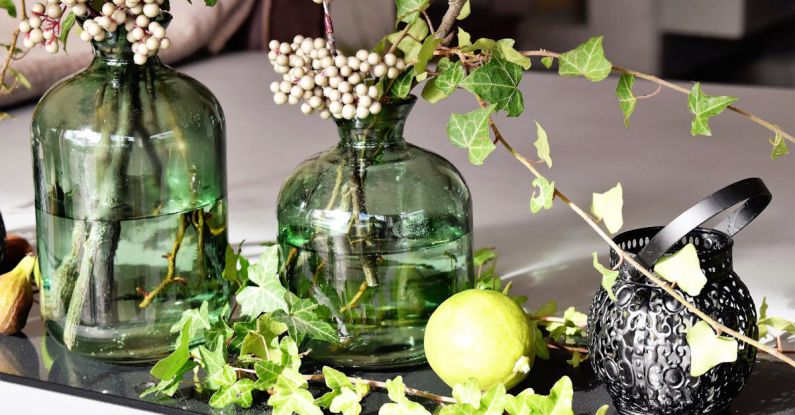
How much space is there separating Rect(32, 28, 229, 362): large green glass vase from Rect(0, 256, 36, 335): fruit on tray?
0.16ft

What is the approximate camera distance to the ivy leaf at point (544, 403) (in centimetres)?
62

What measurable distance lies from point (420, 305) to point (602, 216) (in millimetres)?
154

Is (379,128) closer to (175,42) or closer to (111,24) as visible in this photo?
(111,24)

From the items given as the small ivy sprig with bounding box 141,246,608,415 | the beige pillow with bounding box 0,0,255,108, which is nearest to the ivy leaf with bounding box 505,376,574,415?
the small ivy sprig with bounding box 141,246,608,415

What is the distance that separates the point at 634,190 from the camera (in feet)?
4.16

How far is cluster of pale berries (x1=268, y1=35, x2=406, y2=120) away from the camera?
676mm

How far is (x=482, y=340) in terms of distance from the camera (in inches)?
26.2

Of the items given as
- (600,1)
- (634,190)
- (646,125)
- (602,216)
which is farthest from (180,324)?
(600,1)

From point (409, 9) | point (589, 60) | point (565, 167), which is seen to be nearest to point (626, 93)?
point (589, 60)

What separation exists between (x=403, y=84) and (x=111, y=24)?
190 mm

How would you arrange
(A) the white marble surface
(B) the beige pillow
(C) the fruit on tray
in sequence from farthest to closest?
(B) the beige pillow → (A) the white marble surface → (C) the fruit on tray

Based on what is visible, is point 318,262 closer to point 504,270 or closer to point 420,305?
point 420,305

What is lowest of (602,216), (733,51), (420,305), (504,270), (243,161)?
(733,51)

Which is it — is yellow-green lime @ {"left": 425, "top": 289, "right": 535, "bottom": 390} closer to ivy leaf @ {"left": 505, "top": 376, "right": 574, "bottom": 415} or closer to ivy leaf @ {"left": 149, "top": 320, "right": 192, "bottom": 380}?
ivy leaf @ {"left": 505, "top": 376, "right": 574, "bottom": 415}
